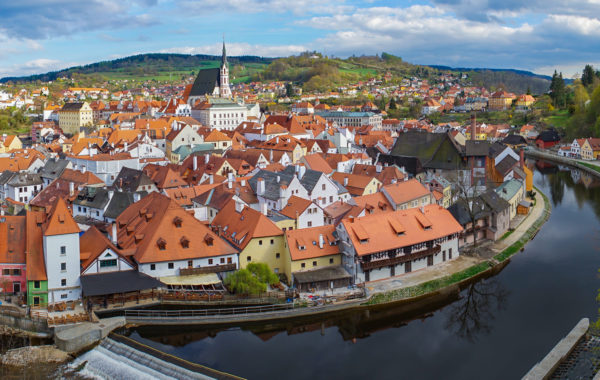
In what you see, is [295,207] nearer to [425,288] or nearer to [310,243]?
[310,243]

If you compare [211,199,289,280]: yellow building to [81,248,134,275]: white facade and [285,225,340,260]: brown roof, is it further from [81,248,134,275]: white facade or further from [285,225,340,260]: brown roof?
[81,248,134,275]: white facade

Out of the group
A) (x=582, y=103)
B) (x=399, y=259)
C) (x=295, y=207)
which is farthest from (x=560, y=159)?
(x=399, y=259)

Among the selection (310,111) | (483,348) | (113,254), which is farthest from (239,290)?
(310,111)

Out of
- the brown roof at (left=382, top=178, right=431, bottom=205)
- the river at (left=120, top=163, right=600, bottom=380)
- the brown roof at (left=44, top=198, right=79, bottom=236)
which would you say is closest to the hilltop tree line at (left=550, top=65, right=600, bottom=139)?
the brown roof at (left=382, top=178, right=431, bottom=205)

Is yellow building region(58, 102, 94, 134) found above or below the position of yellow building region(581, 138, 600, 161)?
above

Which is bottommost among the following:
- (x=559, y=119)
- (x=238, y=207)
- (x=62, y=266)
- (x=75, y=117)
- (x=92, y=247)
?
(x=62, y=266)
